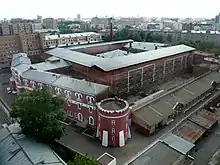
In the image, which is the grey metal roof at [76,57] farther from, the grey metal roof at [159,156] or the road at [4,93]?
the grey metal roof at [159,156]

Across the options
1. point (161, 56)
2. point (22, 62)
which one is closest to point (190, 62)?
point (161, 56)

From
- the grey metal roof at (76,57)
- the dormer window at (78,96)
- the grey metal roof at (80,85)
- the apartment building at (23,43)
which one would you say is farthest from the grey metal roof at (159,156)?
the apartment building at (23,43)

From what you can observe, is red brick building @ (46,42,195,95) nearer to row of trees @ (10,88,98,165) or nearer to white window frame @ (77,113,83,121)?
white window frame @ (77,113,83,121)

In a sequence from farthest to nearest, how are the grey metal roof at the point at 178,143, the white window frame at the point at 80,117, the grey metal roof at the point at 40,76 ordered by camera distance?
the grey metal roof at the point at 40,76 < the white window frame at the point at 80,117 < the grey metal roof at the point at 178,143

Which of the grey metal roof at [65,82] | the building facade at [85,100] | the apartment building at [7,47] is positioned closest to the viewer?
the building facade at [85,100]

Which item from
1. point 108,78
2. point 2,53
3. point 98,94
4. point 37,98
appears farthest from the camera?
point 2,53

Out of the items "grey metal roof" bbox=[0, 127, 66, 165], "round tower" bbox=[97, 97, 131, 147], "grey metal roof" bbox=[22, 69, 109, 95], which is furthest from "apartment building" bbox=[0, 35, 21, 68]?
"round tower" bbox=[97, 97, 131, 147]

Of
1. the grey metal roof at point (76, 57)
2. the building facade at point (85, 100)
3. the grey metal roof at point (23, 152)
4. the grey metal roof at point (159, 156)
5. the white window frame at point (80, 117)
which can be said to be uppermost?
the grey metal roof at point (76, 57)

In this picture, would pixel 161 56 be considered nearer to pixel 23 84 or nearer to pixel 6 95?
pixel 23 84
